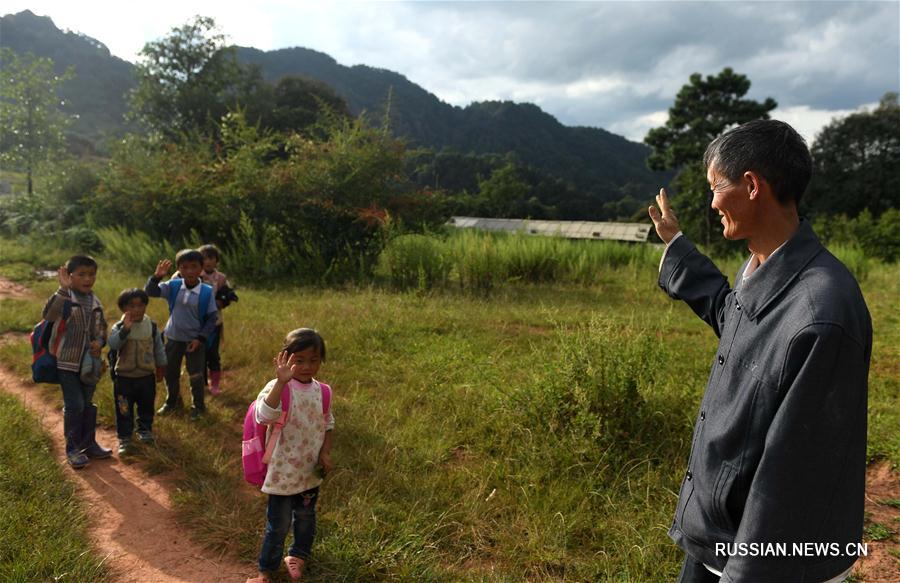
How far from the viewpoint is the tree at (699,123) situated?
2475cm

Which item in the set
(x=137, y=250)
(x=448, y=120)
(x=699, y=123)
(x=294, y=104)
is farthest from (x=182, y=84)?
(x=448, y=120)

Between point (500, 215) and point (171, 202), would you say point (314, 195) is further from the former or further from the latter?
point (500, 215)

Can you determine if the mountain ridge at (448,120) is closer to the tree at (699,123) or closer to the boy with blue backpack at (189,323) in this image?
the tree at (699,123)

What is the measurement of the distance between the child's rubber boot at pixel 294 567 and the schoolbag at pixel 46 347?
224cm

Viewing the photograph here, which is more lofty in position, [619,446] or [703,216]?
[703,216]

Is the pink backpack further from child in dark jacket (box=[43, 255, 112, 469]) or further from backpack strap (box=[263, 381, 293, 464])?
child in dark jacket (box=[43, 255, 112, 469])

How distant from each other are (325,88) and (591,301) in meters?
33.1

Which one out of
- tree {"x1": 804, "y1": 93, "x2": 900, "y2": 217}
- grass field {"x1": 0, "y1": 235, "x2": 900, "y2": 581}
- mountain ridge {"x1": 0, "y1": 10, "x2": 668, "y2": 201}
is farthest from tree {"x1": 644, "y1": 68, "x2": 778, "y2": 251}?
mountain ridge {"x1": 0, "y1": 10, "x2": 668, "y2": 201}

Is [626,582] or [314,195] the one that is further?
[314,195]

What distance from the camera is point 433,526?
3012 mm

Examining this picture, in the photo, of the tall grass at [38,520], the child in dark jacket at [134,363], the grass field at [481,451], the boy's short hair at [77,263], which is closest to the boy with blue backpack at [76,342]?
the boy's short hair at [77,263]

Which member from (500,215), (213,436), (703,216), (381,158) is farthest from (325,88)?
(213,436)

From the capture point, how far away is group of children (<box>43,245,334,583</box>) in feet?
8.38

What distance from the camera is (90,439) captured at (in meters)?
3.88
